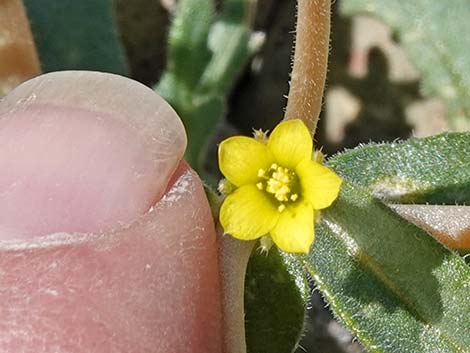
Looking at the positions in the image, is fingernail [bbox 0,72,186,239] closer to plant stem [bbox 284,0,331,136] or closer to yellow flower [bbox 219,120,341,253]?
yellow flower [bbox 219,120,341,253]

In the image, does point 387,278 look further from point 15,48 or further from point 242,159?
point 15,48

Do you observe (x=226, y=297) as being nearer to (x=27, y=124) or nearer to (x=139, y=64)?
(x=27, y=124)

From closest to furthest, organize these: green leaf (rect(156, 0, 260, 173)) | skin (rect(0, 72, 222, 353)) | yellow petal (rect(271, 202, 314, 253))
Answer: yellow petal (rect(271, 202, 314, 253)), skin (rect(0, 72, 222, 353)), green leaf (rect(156, 0, 260, 173))

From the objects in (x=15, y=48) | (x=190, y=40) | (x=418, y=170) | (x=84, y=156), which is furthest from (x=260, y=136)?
(x=190, y=40)

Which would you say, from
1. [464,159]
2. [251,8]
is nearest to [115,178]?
[464,159]

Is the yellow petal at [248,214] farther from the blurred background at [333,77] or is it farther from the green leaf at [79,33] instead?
the blurred background at [333,77]

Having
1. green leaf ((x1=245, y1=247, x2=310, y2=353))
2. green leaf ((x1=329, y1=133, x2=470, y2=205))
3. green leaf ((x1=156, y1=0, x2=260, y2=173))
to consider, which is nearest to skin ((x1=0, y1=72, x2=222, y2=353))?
green leaf ((x1=245, y1=247, x2=310, y2=353))

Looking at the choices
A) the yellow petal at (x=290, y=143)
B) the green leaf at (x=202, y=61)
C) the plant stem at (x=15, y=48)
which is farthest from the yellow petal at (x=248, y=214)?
the green leaf at (x=202, y=61)
